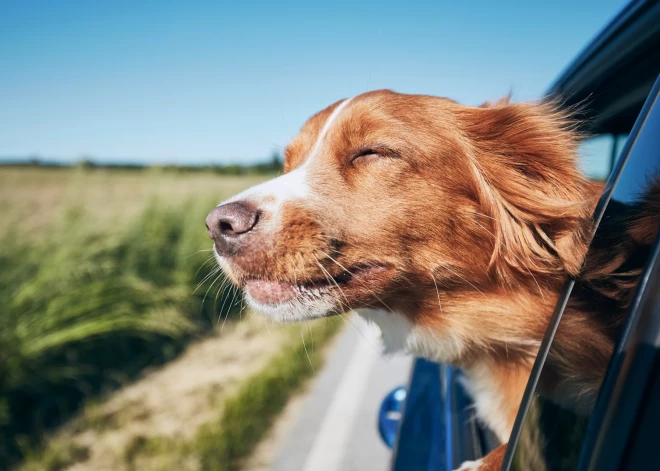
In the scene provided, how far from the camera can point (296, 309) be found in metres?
1.67

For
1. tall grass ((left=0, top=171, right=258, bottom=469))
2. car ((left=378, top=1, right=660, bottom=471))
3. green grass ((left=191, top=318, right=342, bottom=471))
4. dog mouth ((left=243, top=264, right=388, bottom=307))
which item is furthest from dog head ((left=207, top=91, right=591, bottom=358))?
tall grass ((left=0, top=171, right=258, bottom=469))

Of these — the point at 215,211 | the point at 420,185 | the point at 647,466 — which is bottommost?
the point at 647,466

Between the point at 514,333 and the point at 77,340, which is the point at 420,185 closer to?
the point at 514,333

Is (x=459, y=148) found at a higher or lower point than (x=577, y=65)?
lower

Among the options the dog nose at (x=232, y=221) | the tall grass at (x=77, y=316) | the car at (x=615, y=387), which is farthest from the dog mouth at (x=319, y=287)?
the tall grass at (x=77, y=316)

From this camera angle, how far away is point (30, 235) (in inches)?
194

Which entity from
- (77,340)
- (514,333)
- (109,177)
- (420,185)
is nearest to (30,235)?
(77,340)

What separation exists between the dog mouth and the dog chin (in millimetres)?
11

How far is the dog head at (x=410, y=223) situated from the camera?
159cm

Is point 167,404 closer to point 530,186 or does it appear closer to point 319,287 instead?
point 319,287

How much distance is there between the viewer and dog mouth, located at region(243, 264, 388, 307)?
1620 millimetres

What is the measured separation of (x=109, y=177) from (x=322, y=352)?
14.2 ft

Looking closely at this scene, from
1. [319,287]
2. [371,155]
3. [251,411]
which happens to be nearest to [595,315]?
[319,287]

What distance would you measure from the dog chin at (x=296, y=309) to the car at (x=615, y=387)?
580 mm
